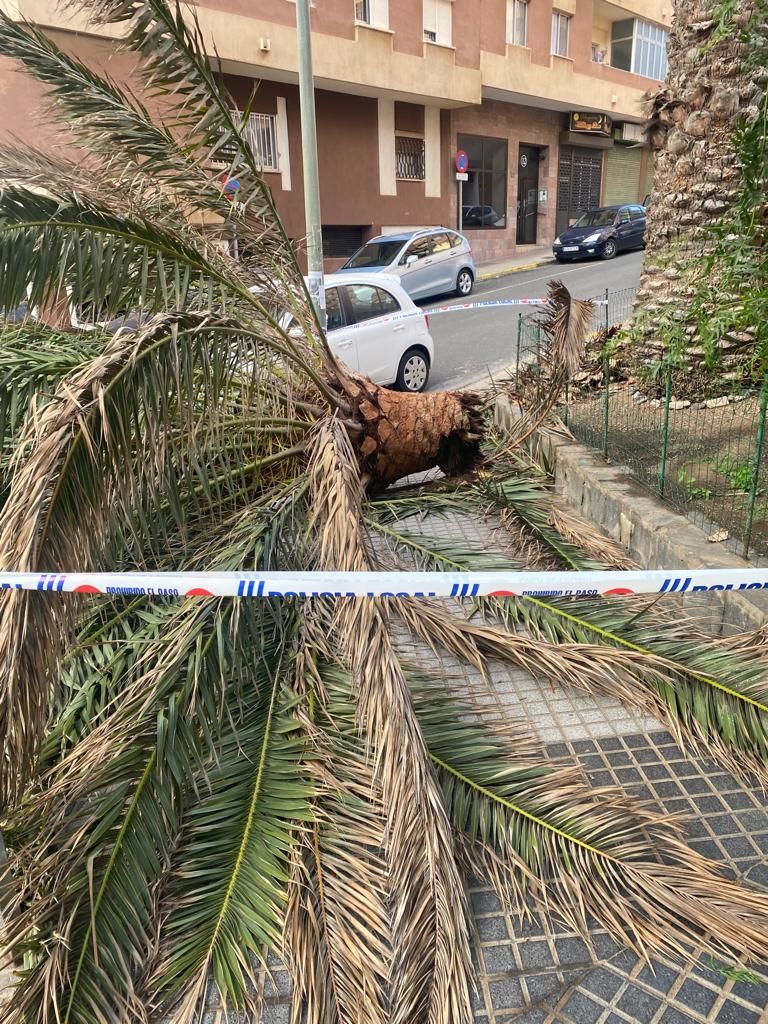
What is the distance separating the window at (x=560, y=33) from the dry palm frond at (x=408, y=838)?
97.5ft

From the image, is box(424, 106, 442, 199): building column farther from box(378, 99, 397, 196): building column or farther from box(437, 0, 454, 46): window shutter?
box(437, 0, 454, 46): window shutter

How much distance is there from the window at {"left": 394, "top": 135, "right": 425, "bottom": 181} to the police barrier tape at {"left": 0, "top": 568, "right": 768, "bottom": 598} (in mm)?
22082

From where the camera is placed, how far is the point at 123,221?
3225 millimetres

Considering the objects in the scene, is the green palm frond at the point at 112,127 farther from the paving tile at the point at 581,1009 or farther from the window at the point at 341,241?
the window at the point at 341,241

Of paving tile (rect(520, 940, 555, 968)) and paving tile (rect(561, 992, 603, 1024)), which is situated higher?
paving tile (rect(520, 940, 555, 968))

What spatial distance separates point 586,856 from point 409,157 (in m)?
23.2

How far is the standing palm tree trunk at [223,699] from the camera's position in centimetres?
225

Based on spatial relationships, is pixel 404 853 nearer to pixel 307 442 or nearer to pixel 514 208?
pixel 307 442

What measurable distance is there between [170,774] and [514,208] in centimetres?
2730

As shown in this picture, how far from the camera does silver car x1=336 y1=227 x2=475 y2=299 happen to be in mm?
15977

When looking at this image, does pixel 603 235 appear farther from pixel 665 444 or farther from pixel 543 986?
pixel 543 986

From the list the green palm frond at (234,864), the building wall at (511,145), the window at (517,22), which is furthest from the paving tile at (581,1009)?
the window at (517,22)

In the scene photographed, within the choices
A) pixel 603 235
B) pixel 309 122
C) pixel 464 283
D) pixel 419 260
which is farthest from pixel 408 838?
pixel 603 235

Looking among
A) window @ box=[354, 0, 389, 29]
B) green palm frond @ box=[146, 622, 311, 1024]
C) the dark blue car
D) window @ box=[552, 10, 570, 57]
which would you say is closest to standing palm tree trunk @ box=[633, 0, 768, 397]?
green palm frond @ box=[146, 622, 311, 1024]
